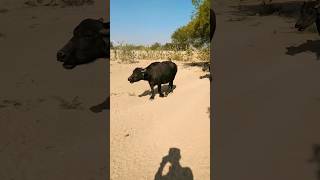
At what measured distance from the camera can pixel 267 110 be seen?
768 cm

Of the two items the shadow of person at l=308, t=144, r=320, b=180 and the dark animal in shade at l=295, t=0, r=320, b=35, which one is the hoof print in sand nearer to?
the shadow of person at l=308, t=144, r=320, b=180

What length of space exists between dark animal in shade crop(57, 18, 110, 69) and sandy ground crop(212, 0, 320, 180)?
2472mm

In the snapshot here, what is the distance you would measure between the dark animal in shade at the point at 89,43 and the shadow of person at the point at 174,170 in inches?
108

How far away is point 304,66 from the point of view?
9867 mm

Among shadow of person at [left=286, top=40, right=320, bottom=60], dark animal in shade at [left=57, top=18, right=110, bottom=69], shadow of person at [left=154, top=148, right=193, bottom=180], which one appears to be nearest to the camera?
shadow of person at [left=154, top=148, right=193, bottom=180]

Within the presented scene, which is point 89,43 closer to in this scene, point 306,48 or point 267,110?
point 267,110

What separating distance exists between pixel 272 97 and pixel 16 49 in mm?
7715

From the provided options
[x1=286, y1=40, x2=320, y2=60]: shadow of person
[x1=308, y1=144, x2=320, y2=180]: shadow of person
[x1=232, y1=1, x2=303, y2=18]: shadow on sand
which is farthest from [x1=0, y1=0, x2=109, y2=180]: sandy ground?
[x1=232, y1=1, x2=303, y2=18]: shadow on sand

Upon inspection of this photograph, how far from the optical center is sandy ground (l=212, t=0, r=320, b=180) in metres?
5.95

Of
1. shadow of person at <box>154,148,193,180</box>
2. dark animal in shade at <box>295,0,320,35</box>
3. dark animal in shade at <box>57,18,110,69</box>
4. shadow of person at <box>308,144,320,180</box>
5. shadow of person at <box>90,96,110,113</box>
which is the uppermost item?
dark animal in shade at <box>295,0,320,35</box>

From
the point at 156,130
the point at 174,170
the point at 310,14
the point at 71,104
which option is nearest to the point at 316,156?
the point at 174,170

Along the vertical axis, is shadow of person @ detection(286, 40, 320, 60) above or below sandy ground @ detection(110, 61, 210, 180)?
above

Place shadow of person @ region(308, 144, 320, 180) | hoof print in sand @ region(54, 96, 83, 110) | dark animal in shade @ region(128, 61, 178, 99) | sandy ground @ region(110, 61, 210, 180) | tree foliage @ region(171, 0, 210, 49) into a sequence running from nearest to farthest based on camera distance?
shadow of person @ region(308, 144, 320, 180)
sandy ground @ region(110, 61, 210, 180)
hoof print in sand @ region(54, 96, 83, 110)
dark animal in shade @ region(128, 61, 178, 99)
tree foliage @ region(171, 0, 210, 49)

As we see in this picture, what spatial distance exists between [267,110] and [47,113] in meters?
4.25
